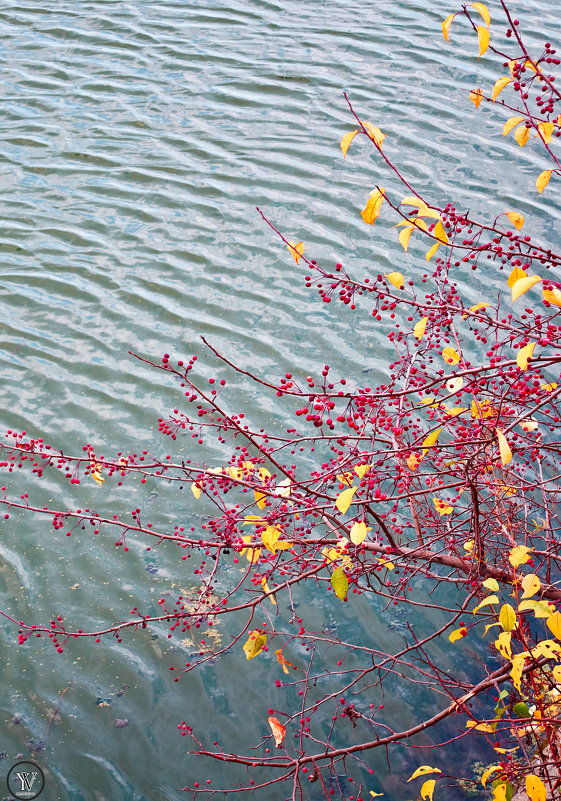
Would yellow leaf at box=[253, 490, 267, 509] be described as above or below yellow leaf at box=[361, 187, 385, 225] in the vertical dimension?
below

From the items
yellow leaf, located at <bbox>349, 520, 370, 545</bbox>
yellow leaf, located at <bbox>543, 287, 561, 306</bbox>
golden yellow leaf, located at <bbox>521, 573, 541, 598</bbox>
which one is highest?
yellow leaf, located at <bbox>543, 287, 561, 306</bbox>

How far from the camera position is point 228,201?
6.05 m

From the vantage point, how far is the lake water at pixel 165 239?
3.27 meters

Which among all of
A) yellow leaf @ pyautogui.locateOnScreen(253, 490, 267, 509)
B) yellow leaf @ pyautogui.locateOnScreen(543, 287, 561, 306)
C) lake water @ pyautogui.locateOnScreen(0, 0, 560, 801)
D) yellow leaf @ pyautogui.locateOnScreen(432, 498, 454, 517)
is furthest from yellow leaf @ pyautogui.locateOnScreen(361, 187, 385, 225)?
lake water @ pyautogui.locateOnScreen(0, 0, 560, 801)

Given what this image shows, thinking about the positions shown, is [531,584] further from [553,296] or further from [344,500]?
[553,296]

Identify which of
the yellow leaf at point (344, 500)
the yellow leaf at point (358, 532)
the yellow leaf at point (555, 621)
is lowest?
the yellow leaf at point (358, 532)

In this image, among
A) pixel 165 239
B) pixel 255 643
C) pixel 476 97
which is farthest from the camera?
pixel 165 239

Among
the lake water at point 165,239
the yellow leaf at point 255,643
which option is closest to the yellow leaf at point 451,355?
the yellow leaf at point 255,643

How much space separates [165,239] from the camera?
5742mm

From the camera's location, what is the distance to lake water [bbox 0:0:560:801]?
3.27 metres

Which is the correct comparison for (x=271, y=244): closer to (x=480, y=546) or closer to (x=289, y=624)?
(x=289, y=624)

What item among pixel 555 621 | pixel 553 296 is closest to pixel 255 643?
pixel 555 621

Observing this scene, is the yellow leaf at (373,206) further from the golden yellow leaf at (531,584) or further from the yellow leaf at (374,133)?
the golden yellow leaf at (531,584)

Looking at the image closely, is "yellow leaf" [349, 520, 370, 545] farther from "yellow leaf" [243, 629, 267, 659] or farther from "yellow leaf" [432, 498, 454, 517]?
"yellow leaf" [432, 498, 454, 517]
